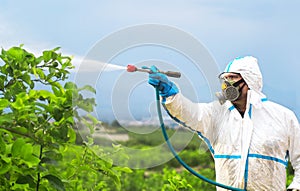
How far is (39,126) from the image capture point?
2143mm

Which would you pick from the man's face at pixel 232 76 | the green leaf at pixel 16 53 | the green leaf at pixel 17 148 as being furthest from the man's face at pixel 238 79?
the green leaf at pixel 17 148

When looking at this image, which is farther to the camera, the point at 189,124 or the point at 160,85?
the point at 189,124

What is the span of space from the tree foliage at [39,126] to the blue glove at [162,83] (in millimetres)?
365

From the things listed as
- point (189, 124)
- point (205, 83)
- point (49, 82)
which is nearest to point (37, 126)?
point (49, 82)

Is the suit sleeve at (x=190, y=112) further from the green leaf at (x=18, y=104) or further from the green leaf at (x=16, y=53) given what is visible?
the green leaf at (x=18, y=104)

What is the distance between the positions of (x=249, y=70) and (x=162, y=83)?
0.82 metres

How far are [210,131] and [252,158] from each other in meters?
0.28

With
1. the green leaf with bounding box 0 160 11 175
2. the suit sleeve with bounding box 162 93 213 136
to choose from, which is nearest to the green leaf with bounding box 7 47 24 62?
the green leaf with bounding box 0 160 11 175

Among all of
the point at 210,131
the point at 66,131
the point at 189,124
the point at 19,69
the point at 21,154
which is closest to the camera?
the point at 21,154

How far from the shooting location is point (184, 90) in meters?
2.62

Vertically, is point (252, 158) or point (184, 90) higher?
point (184, 90)

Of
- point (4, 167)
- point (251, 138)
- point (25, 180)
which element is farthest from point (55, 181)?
point (251, 138)

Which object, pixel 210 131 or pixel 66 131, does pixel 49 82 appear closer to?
pixel 66 131

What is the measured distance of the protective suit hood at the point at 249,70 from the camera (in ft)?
10.4
